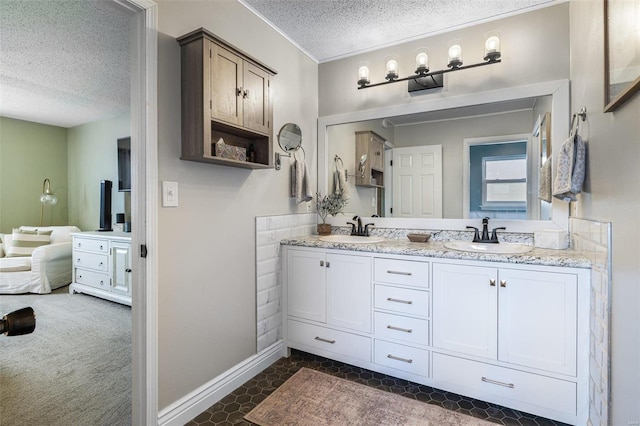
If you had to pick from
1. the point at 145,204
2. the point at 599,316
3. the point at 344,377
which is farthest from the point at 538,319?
the point at 145,204

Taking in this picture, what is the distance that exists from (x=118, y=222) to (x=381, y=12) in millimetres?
4283

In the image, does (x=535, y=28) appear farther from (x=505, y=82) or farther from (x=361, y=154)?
(x=361, y=154)

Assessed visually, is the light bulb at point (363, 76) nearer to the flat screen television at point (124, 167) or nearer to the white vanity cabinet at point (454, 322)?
the white vanity cabinet at point (454, 322)

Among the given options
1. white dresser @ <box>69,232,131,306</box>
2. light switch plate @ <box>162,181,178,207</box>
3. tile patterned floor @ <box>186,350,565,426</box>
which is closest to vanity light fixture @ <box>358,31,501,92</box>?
light switch plate @ <box>162,181,178,207</box>

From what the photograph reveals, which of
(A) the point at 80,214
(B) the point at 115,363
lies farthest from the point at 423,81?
(A) the point at 80,214

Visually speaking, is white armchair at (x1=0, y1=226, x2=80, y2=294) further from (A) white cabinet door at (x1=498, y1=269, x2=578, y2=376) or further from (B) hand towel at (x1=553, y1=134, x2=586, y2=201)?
(B) hand towel at (x1=553, y1=134, x2=586, y2=201)

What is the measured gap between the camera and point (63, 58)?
2723 millimetres

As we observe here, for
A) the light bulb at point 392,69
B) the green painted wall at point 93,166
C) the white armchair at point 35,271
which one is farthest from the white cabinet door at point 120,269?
the light bulb at point 392,69

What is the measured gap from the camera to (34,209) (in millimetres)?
4781

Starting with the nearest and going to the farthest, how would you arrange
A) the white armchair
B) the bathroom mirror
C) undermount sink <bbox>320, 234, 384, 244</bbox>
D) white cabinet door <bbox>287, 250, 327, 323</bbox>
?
1. the bathroom mirror
2. white cabinet door <bbox>287, 250, 327, 323</bbox>
3. undermount sink <bbox>320, 234, 384, 244</bbox>
4. the white armchair

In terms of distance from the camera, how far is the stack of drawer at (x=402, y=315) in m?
1.86

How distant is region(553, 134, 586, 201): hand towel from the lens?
1.52m

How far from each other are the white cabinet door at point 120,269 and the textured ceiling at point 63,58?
185cm

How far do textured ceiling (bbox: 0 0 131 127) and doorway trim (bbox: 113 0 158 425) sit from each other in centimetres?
16
